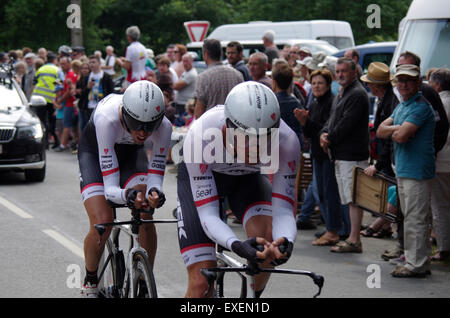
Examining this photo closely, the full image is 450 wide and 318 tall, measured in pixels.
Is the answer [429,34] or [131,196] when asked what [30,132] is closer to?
[429,34]

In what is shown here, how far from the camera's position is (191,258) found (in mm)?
5105

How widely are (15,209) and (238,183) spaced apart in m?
7.17

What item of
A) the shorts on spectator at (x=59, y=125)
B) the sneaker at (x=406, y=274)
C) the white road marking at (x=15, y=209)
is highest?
the sneaker at (x=406, y=274)

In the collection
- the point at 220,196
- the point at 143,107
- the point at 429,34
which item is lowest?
the point at 220,196

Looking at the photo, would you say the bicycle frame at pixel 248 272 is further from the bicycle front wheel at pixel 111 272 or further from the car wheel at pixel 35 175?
the car wheel at pixel 35 175

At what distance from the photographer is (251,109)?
455cm

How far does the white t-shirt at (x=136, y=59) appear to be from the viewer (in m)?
18.6

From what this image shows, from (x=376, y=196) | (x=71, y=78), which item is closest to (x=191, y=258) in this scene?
(x=376, y=196)

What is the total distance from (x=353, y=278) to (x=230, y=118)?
4.17 metres

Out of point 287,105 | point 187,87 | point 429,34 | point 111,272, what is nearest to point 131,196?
point 111,272

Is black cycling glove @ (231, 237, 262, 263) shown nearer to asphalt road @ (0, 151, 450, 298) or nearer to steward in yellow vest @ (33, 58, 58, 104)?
asphalt road @ (0, 151, 450, 298)

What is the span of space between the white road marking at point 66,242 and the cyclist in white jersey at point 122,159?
2517 millimetres

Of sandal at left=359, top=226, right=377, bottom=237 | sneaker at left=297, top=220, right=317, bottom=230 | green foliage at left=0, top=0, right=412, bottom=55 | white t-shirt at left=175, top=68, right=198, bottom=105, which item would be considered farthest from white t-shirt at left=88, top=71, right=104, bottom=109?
green foliage at left=0, top=0, right=412, bottom=55

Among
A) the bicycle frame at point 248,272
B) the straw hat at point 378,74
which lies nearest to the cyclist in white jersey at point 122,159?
the bicycle frame at point 248,272
